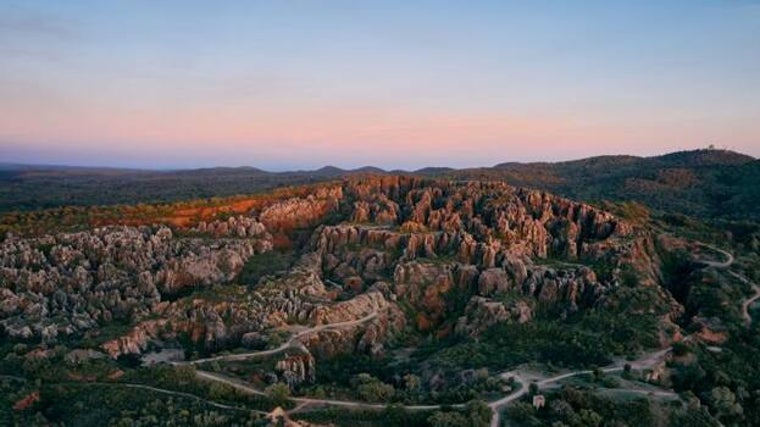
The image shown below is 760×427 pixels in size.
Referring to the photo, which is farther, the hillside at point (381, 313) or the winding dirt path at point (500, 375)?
the hillside at point (381, 313)

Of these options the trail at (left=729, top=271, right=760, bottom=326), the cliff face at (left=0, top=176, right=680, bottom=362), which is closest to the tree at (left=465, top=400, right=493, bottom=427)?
the cliff face at (left=0, top=176, right=680, bottom=362)

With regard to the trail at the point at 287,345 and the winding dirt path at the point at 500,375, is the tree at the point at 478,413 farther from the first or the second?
the trail at the point at 287,345

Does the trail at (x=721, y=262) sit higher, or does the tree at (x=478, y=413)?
the trail at (x=721, y=262)

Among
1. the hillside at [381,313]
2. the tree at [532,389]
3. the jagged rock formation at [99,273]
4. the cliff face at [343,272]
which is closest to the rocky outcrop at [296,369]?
the hillside at [381,313]

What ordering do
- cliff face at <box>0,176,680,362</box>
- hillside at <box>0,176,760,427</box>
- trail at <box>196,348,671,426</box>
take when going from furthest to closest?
1. cliff face at <box>0,176,680,362</box>
2. hillside at <box>0,176,760,427</box>
3. trail at <box>196,348,671,426</box>

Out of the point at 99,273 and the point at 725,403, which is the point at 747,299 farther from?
the point at 99,273

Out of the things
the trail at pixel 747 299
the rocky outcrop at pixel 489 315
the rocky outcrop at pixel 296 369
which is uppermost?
the trail at pixel 747 299

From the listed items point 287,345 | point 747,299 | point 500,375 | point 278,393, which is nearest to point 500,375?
point 500,375

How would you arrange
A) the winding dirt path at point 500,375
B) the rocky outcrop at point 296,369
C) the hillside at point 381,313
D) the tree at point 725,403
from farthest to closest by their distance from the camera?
the rocky outcrop at point 296,369 < the tree at point 725,403 < the hillside at point 381,313 < the winding dirt path at point 500,375

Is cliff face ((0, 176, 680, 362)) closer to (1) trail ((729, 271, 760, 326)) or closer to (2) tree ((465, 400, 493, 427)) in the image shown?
(1) trail ((729, 271, 760, 326))

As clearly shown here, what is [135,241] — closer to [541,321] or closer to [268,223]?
→ [268,223]

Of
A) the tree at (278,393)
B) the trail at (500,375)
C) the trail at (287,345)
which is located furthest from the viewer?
the trail at (287,345)
